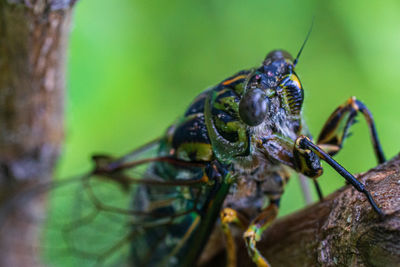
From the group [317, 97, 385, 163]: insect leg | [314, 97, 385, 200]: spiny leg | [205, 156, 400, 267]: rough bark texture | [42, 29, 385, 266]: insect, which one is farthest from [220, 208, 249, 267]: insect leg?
[317, 97, 385, 163]: insect leg

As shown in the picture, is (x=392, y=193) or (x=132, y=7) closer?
(x=392, y=193)

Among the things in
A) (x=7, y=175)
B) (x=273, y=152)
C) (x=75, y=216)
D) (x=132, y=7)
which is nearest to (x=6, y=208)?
(x=7, y=175)

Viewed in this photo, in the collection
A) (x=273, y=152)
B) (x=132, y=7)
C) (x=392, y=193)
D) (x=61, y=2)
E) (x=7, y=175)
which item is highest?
(x=132, y=7)

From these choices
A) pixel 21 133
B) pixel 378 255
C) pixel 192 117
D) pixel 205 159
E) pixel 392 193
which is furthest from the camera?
pixel 21 133

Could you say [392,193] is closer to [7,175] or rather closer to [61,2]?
[61,2]

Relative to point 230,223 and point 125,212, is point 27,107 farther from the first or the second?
point 230,223

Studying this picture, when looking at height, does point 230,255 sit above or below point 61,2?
below

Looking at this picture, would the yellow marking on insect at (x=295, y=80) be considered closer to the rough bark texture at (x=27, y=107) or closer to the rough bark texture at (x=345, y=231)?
the rough bark texture at (x=345, y=231)

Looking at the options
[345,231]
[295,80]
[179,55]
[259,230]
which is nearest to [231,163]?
[259,230]
